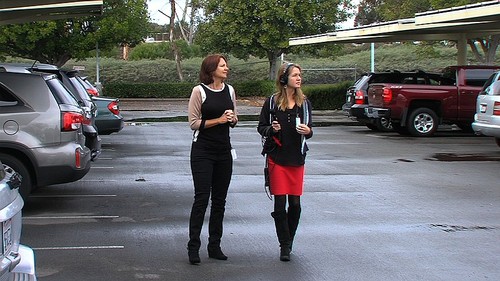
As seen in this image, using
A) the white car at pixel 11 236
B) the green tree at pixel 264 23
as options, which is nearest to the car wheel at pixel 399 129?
the white car at pixel 11 236

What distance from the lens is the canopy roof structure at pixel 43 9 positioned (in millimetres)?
14289

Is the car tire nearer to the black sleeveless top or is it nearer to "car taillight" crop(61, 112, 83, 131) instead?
"car taillight" crop(61, 112, 83, 131)

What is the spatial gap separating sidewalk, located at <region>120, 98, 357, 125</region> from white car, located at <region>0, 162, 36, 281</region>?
20389mm

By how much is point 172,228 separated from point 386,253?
2.41 metres

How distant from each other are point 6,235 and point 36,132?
4855 mm

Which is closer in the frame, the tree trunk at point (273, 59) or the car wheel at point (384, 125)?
the car wheel at point (384, 125)

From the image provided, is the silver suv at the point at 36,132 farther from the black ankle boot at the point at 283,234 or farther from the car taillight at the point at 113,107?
the car taillight at the point at 113,107

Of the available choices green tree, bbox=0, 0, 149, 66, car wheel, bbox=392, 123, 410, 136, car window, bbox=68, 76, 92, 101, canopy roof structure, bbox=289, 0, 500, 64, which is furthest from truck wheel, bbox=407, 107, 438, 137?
green tree, bbox=0, 0, 149, 66

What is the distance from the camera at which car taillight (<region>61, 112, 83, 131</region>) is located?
8859 mm

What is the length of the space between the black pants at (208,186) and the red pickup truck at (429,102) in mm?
12862

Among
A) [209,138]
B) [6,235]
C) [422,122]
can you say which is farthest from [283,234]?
[422,122]

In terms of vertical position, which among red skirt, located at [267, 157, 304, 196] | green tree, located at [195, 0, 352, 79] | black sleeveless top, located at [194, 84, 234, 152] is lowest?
red skirt, located at [267, 157, 304, 196]

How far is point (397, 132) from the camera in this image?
21.0 metres

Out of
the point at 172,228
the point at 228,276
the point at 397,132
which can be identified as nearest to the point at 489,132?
the point at 397,132
